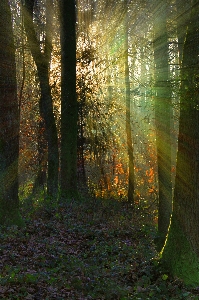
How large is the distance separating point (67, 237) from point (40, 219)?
2165 mm

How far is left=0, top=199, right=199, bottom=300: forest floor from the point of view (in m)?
8.44

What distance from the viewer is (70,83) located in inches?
777

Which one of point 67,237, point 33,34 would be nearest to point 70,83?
point 33,34

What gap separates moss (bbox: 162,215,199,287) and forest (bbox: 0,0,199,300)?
2 centimetres

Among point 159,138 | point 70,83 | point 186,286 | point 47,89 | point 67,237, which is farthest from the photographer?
point 47,89

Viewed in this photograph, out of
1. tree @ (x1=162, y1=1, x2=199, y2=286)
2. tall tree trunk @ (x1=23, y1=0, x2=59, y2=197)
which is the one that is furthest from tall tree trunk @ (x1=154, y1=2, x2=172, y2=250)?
tall tree trunk @ (x1=23, y1=0, x2=59, y2=197)

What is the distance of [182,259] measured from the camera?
9.84 meters

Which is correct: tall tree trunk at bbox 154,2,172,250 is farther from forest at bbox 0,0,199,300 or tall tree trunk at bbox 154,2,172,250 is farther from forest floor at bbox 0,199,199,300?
forest floor at bbox 0,199,199,300

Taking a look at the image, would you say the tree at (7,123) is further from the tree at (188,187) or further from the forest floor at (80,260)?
the tree at (188,187)

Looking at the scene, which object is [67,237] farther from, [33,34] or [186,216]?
[33,34]

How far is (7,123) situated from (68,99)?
7.04m

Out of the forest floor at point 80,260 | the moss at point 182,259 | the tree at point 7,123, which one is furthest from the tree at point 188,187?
the tree at point 7,123

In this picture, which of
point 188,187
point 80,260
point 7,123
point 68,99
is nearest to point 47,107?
point 68,99

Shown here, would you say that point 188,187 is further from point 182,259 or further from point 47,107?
point 47,107
